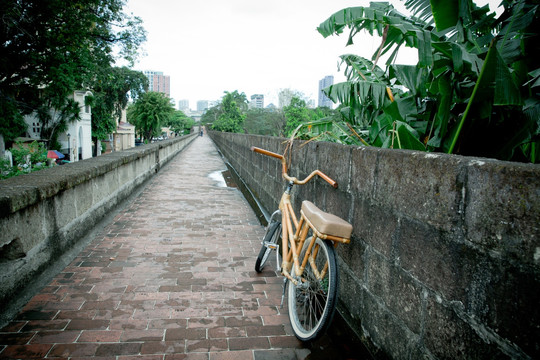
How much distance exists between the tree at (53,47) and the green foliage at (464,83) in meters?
14.9

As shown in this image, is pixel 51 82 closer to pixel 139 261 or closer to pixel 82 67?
pixel 82 67

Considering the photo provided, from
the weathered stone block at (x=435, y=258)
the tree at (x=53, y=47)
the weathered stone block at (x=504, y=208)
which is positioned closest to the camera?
the weathered stone block at (x=504, y=208)

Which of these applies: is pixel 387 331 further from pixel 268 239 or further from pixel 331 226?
pixel 268 239

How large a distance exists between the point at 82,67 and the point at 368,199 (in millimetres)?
21314

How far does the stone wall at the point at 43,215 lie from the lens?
104 inches

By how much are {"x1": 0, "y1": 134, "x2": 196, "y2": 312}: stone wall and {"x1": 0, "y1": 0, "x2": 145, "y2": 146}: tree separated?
40.1 ft

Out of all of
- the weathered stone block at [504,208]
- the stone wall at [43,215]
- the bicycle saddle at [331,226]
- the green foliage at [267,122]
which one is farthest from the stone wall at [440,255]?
the green foliage at [267,122]

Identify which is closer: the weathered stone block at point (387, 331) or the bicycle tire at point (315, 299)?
the weathered stone block at point (387, 331)

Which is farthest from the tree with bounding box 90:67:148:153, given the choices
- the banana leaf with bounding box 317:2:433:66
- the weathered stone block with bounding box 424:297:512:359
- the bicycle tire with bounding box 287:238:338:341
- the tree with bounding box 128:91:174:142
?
the weathered stone block with bounding box 424:297:512:359

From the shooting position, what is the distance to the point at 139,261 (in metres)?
3.73

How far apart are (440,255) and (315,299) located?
115 centimetres

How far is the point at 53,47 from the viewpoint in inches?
653

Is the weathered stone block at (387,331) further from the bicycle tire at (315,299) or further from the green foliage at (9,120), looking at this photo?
the green foliage at (9,120)

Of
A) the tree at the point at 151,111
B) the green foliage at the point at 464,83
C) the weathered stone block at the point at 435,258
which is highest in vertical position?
the tree at the point at 151,111
